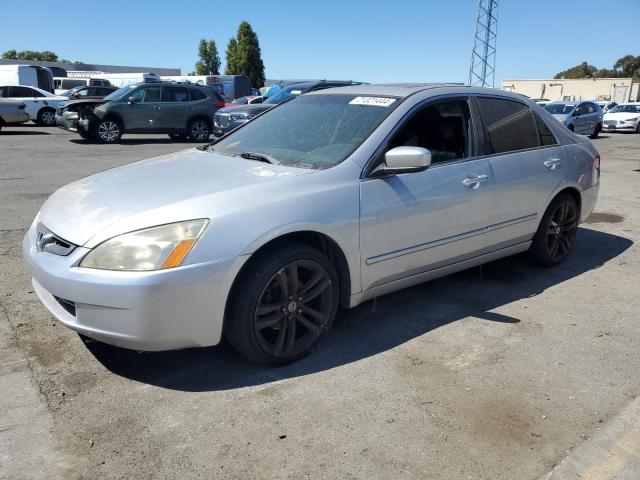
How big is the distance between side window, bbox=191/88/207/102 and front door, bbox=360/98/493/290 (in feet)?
46.4

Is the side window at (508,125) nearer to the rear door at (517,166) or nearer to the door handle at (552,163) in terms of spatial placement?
the rear door at (517,166)

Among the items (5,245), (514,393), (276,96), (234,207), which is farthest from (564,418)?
(276,96)

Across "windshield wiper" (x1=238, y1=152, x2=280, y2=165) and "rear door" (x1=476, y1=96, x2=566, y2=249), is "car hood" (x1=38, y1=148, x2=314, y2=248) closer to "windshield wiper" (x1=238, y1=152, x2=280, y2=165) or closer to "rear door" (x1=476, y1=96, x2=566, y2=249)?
"windshield wiper" (x1=238, y1=152, x2=280, y2=165)

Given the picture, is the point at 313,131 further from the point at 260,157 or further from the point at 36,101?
the point at 36,101

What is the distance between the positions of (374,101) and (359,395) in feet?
6.68

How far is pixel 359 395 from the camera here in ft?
9.79

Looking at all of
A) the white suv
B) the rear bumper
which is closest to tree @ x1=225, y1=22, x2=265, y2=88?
the white suv

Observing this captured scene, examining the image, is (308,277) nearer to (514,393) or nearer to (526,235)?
(514,393)

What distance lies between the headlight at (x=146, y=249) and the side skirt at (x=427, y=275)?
3.90ft

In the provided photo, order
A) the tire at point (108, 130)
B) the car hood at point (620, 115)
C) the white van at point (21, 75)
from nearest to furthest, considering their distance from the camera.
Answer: the tire at point (108, 130) → the car hood at point (620, 115) → the white van at point (21, 75)

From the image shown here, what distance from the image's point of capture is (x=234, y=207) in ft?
9.71

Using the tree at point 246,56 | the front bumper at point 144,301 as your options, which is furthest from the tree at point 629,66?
the front bumper at point 144,301

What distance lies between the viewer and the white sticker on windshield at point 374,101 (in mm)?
3867

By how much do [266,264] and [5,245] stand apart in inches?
141
